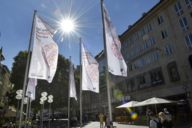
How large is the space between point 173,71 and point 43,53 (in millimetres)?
23116

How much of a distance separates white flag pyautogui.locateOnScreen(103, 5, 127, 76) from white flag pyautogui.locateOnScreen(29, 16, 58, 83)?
293 centimetres

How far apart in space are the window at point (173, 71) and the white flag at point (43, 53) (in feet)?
72.0

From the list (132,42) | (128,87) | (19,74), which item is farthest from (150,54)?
(19,74)

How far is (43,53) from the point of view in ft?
29.2

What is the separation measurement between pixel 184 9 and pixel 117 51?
22.9 m

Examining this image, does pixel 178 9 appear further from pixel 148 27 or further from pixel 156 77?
pixel 156 77

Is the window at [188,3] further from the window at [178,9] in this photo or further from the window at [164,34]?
the window at [164,34]

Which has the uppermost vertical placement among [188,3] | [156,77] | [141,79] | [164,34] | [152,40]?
[188,3]

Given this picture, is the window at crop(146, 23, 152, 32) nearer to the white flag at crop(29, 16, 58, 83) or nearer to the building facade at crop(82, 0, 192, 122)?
the building facade at crop(82, 0, 192, 122)

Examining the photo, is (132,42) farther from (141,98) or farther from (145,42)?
(141,98)

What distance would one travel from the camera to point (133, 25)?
3684 cm

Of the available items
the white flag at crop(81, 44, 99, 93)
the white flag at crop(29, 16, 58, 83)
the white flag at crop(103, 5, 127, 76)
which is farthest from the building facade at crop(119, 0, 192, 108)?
the white flag at crop(29, 16, 58, 83)

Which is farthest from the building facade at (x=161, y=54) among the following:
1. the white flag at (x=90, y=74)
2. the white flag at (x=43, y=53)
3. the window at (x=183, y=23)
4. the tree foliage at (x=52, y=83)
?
the tree foliage at (x=52, y=83)

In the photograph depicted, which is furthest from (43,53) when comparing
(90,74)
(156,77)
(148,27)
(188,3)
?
(148,27)
